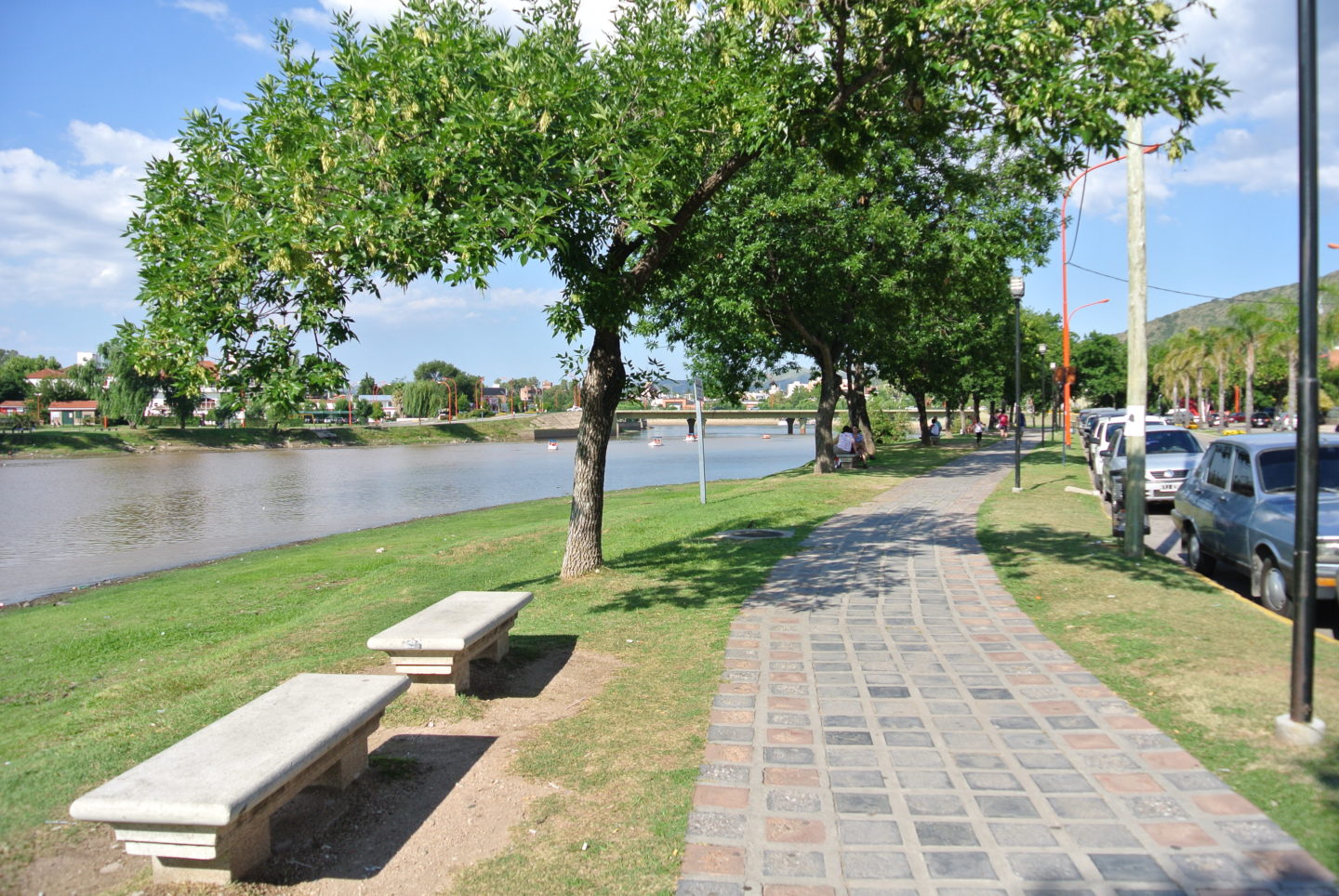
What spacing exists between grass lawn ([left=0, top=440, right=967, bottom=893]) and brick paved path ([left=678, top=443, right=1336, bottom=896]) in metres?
0.32

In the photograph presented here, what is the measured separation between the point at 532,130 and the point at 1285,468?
7577mm

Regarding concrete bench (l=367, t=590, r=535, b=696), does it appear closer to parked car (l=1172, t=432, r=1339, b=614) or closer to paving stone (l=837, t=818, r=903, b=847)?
paving stone (l=837, t=818, r=903, b=847)

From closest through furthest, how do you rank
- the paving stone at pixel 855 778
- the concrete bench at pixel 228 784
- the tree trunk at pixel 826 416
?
the concrete bench at pixel 228 784 < the paving stone at pixel 855 778 < the tree trunk at pixel 826 416

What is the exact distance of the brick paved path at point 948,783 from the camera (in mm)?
3455

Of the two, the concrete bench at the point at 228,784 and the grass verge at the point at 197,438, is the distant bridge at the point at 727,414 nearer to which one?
the grass verge at the point at 197,438

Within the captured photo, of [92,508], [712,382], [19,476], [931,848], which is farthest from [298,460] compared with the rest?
[931,848]

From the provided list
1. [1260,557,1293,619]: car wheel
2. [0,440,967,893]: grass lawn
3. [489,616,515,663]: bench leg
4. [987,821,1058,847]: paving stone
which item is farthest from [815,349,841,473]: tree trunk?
[987,821,1058,847]: paving stone

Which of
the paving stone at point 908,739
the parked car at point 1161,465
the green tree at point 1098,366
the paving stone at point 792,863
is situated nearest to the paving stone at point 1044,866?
the paving stone at point 792,863

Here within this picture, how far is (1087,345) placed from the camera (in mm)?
84000

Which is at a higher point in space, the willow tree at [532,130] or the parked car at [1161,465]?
the willow tree at [532,130]

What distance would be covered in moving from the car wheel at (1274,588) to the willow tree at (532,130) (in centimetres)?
385

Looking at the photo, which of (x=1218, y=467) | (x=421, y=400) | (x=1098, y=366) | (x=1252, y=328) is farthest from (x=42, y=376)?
(x=1218, y=467)

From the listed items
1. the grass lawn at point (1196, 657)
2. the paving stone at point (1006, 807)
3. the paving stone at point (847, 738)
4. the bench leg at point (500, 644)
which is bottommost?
the paving stone at point (1006, 807)

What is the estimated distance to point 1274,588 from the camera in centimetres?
781
